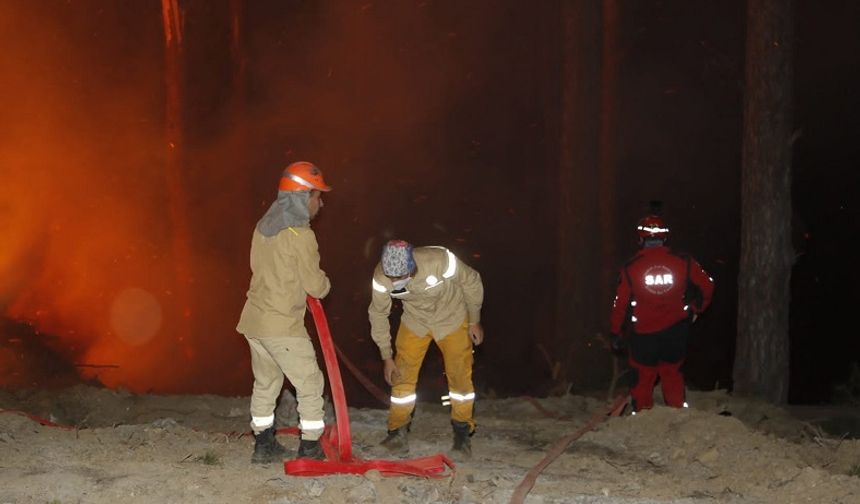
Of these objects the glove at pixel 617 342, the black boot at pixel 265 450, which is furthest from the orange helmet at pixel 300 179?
the glove at pixel 617 342

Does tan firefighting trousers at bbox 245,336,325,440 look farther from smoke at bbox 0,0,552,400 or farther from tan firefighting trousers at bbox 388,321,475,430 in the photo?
smoke at bbox 0,0,552,400

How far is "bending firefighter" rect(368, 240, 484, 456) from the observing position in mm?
6531

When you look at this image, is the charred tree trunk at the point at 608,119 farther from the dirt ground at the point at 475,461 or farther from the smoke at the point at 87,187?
the smoke at the point at 87,187

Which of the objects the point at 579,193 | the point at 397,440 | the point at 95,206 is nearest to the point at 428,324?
the point at 397,440

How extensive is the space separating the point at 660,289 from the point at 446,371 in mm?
2511

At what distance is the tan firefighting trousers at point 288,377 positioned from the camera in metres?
5.95

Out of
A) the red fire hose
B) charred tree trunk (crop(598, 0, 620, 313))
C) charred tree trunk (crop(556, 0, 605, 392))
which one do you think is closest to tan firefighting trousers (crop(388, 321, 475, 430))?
the red fire hose

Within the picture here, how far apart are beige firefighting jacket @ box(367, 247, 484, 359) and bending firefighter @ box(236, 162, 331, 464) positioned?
724 mm

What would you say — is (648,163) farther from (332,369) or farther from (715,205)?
(332,369)

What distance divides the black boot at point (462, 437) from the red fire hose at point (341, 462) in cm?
97

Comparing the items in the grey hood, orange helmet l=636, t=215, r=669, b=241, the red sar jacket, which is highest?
the grey hood

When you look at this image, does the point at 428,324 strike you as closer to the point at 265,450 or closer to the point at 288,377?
the point at 288,377

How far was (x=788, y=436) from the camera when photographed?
8.12 m

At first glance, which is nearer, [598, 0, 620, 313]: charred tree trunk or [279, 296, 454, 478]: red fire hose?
[279, 296, 454, 478]: red fire hose
